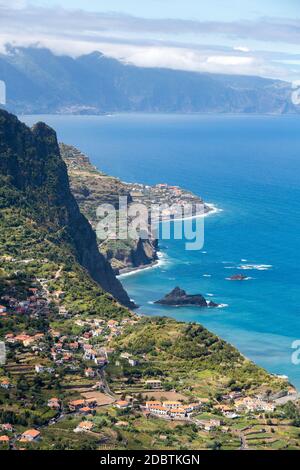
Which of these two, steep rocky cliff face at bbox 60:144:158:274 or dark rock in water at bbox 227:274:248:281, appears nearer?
dark rock in water at bbox 227:274:248:281

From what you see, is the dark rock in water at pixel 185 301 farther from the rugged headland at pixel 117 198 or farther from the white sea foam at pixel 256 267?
the rugged headland at pixel 117 198

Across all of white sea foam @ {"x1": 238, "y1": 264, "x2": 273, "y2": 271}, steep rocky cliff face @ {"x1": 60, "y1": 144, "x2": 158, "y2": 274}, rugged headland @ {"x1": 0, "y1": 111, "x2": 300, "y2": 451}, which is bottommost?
rugged headland @ {"x1": 0, "y1": 111, "x2": 300, "y2": 451}

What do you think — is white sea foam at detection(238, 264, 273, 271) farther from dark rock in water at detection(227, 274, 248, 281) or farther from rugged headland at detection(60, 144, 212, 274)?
rugged headland at detection(60, 144, 212, 274)

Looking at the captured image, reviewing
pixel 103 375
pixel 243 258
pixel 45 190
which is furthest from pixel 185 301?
pixel 103 375

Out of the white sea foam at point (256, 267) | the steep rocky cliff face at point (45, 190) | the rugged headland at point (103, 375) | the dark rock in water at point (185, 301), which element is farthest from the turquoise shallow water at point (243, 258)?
the rugged headland at point (103, 375)

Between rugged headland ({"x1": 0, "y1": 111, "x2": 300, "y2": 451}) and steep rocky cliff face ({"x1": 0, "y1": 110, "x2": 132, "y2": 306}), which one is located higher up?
steep rocky cliff face ({"x1": 0, "y1": 110, "x2": 132, "y2": 306})

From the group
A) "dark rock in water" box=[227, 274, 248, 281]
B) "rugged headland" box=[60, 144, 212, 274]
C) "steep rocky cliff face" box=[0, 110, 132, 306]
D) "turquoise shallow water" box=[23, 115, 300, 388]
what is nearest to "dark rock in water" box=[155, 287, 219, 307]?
"turquoise shallow water" box=[23, 115, 300, 388]

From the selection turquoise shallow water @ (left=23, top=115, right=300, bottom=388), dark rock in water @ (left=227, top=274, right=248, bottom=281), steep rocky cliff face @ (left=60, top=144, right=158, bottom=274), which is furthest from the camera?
steep rocky cliff face @ (left=60, top=144, right=158, bottom=274)
